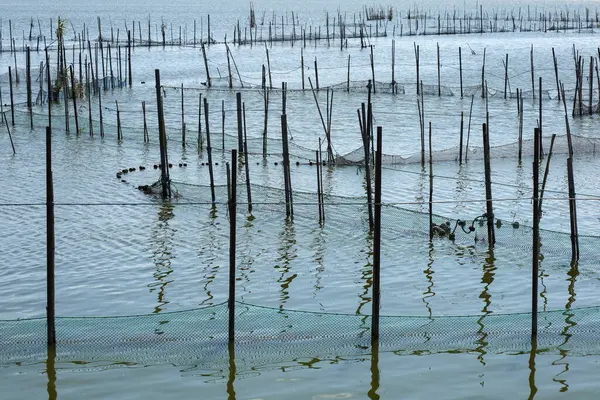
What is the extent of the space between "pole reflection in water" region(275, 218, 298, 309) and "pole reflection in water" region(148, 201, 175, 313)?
107cm

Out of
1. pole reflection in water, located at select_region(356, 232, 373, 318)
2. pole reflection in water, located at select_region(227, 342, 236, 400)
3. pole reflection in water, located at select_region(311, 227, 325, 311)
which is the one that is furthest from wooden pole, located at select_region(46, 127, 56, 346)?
pole reflection in water, located at select_region(356, 232, 373, 318)

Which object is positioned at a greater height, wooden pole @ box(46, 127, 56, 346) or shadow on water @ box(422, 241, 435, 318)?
wooden pole @ box(46, 127, 56, 346)

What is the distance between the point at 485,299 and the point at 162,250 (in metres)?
3.57

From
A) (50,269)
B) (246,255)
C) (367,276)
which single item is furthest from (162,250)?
(50,269)

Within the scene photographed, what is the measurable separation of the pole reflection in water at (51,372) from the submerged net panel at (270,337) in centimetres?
5

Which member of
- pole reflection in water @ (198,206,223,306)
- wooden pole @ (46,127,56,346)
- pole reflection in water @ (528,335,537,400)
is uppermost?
wooden pole @ (46,127,56,346)

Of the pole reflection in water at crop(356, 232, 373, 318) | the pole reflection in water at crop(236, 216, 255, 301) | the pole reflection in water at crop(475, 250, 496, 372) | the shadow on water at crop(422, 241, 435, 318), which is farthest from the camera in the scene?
the pole reflection in water at crop(236, 216, 255, 301)

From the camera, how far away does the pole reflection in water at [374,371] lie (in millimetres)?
6211

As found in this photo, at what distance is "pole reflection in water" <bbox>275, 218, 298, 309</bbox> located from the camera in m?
8.55

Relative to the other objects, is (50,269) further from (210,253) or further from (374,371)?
(210,253)

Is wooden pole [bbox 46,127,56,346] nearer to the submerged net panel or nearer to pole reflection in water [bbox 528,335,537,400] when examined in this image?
the submerged net panel

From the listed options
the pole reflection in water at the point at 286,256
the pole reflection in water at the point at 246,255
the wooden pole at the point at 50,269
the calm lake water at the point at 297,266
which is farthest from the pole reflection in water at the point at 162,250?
the wooden pole at the point at 50,269

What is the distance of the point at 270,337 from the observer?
264 inches

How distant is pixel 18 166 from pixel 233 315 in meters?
8.97
